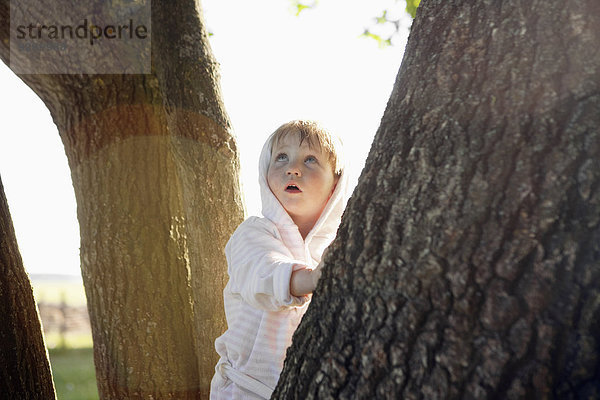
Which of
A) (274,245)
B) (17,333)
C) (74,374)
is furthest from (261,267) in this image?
(74,374)

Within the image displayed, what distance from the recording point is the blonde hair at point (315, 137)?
8.45 ft

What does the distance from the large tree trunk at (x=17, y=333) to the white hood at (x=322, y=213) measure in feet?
4.02

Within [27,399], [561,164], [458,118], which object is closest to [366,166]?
[458,118]

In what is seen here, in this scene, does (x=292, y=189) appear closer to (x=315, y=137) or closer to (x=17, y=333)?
(x=315, y=137)

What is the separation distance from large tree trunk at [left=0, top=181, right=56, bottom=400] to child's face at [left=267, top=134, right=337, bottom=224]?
1.29 m

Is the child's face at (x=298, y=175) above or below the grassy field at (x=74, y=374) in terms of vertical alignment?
above

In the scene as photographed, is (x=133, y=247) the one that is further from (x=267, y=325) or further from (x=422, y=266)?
(x=422, y=266)

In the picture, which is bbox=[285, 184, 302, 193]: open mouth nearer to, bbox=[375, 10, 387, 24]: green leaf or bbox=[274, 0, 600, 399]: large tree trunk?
bbox=[274, 0, 600, 399]: large tree trunk

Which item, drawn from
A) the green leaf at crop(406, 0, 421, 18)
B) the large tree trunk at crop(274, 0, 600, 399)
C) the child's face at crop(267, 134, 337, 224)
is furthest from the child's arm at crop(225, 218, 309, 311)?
the green leaf at crop(406, 0, 421, 18)

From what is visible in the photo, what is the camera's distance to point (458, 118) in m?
Result: 1.44

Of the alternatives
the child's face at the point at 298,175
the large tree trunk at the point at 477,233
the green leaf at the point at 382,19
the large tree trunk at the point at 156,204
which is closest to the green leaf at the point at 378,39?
the green leaf at the point at 382,19

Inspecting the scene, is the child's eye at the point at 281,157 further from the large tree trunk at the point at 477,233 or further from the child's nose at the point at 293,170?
the large tree trunk at the point at 477,233

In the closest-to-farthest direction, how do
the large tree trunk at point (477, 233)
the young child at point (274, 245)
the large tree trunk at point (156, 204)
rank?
1. the large tree trunk at point (477, 233)
2. the young child at point (274, 245)
3. the large tree trunk at point (156, 204)

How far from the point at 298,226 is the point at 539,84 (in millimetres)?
1446
